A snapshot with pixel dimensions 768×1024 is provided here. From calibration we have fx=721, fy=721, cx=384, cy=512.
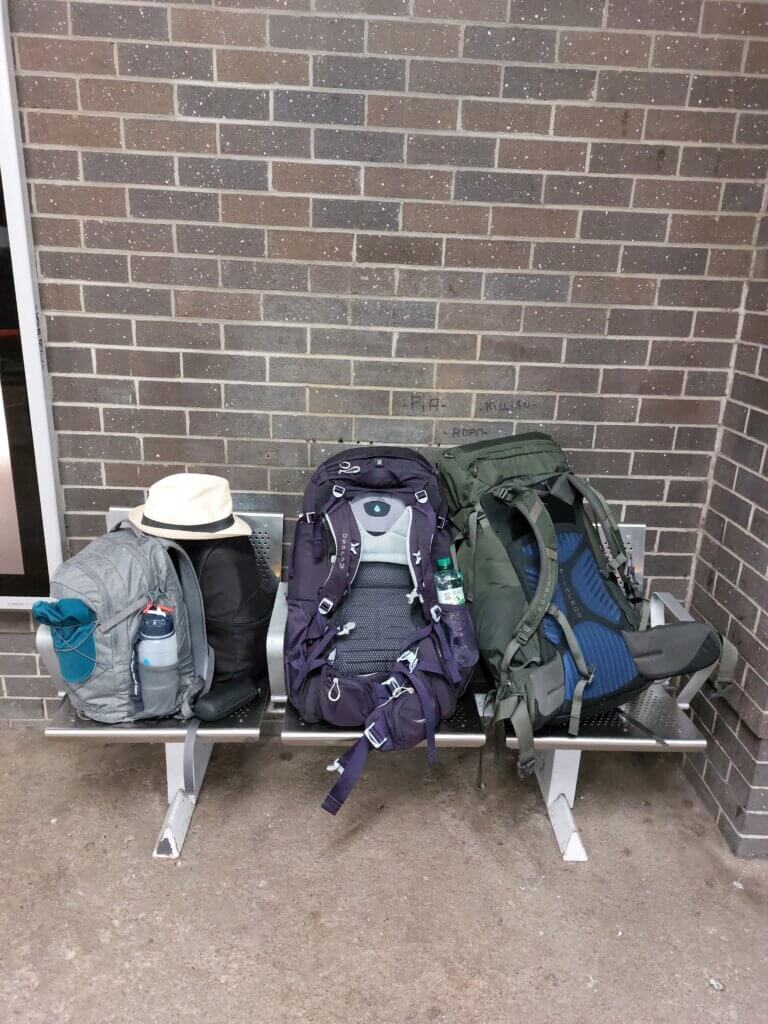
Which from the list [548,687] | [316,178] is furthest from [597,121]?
[548,687]

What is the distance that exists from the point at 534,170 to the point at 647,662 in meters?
1.64

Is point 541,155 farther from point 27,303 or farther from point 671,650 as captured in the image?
point 27,303

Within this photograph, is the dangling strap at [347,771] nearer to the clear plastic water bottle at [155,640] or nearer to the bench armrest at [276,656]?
the bench armrest at [276,656]

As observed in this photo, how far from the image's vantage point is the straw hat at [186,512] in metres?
2.25

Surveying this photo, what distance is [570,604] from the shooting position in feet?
7.18

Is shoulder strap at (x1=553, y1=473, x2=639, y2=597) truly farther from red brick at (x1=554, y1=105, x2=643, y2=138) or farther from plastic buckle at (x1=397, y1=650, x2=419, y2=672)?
red brick at (x1=554, y1=105, x2=643, y2=138)

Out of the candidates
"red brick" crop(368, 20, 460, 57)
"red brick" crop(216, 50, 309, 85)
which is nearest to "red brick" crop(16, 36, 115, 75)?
"red brick" crop(216, 50, 309, 85)

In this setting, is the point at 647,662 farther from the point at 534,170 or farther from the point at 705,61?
the point at 705,61

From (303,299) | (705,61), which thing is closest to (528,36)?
(705,61)

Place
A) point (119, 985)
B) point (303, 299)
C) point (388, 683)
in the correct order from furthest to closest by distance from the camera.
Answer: point (303, 299), point (388, 683), point (119, 985)

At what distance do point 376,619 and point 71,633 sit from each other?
2.89 feet

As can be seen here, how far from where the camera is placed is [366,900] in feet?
7.12

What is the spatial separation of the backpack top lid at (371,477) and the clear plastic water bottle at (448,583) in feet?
0.67

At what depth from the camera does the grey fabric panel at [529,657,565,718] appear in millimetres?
2031
